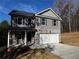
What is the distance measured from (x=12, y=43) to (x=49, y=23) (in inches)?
345

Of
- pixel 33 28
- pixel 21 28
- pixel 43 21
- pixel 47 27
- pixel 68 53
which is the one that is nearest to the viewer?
pixel 68 53

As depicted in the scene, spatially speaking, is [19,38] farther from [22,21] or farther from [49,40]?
[49,40]

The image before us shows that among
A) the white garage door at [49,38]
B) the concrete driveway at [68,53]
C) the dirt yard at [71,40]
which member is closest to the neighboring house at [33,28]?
the white garage door at [49,38]

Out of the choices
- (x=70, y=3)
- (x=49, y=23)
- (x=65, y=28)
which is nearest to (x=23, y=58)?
(x=49, y=23)

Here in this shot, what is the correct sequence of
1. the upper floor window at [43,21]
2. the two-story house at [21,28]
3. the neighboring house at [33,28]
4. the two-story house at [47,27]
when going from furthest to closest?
1. the upper floor window at [43,21]
2. the two-story house at [47,27]
3. the neighboring house at [33,28]
4. the two-story house at [21,28]

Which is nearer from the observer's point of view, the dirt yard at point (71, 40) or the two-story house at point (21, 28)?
the two-story house at point (21, 28)

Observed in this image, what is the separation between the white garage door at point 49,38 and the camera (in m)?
28.5

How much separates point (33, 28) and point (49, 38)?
13.5 ft

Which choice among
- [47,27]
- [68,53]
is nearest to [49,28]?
[47,27]

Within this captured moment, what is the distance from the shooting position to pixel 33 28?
90.4 ft

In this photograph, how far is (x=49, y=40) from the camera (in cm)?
2934

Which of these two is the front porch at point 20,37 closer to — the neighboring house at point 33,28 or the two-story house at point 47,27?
the neighboring house at point 33,28

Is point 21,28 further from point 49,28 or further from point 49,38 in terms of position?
point 49,38

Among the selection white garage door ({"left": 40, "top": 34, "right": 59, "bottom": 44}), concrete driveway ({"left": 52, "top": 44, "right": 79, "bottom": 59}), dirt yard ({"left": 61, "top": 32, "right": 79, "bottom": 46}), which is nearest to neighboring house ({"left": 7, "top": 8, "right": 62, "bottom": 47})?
white garage door ({"left": 40, "top": 34, "right": 59, "bottom": 44})
